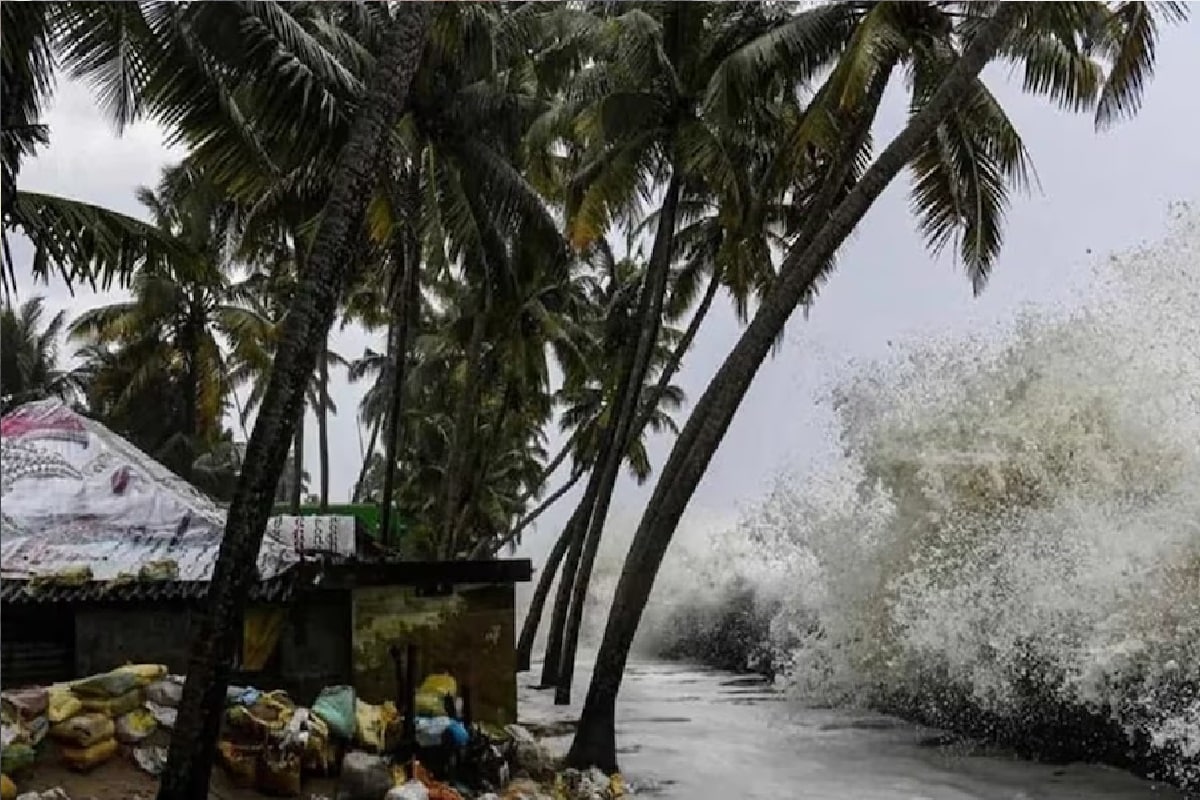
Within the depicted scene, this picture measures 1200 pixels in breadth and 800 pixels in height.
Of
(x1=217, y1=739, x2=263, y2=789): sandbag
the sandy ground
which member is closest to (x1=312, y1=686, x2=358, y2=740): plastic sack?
(x1=217, y1=739, x2=263, y2=789): sandbag

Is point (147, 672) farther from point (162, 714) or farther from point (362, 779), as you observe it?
point (362, 779)

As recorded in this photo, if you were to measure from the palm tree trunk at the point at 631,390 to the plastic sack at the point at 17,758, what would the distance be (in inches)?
461

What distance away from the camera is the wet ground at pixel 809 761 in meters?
12.0

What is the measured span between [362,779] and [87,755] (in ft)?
6.12

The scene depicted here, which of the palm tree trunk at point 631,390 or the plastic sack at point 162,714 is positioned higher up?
the palm tree trunk at point 631,390

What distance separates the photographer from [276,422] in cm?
717

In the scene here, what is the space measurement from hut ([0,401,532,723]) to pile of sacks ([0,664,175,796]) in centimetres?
105

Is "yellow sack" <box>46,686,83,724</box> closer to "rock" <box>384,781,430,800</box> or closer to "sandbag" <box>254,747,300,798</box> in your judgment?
"sandbag" <box>254,747,300,798</box>

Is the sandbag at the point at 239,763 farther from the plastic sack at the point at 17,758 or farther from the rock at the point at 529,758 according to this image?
the rock at the point at 529,758

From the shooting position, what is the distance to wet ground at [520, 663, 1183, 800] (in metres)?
12.0

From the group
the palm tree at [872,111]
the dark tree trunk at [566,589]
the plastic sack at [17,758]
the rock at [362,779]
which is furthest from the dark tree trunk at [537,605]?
the plastic sack at [17,758]

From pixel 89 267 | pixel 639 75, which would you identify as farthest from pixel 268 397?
pixel 639 75

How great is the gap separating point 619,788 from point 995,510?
8.15 meters

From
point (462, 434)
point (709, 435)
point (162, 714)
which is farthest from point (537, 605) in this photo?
point (162, 714)
